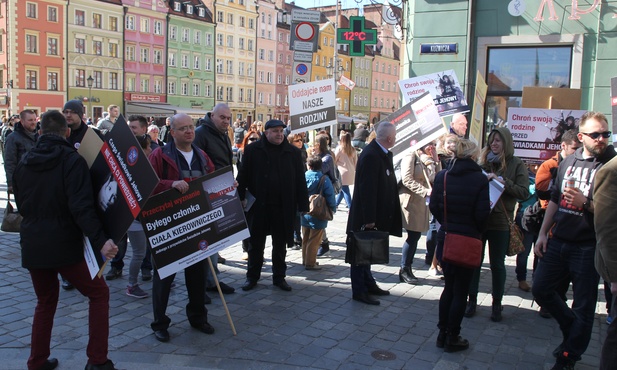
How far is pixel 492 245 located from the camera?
5.80 m

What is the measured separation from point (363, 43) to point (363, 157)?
12.2 metres

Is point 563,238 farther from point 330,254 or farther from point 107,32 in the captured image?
point 107,32

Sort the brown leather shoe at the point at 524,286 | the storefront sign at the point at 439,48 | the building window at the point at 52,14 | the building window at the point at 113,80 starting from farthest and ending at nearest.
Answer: the building window at the point at 113,80 → the building window at the point at 52,14 → the storefront sign at the point at 439,48 → the brown leather shoe at the point at 524,286

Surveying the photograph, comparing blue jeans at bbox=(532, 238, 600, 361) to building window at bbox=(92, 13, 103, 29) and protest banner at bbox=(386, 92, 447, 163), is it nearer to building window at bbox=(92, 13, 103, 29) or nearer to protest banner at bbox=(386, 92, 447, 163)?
protest banner at bbox=(386, 92, 447, 163)

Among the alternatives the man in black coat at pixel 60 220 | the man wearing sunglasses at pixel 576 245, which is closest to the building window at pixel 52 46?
the man in black coat at pixel 60 220

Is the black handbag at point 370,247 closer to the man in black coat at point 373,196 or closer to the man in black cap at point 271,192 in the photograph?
the man in black coat at point 373,196

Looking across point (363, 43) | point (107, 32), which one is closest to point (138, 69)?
point (107, 32)

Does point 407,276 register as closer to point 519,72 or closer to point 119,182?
point 119,182

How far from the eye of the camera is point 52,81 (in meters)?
A: 51.7

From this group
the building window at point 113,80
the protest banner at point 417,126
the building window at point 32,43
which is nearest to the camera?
the protest banner at point 417,126

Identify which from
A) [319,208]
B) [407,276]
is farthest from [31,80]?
[407,276]

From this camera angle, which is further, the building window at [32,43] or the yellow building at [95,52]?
the yellow building at [95,52]

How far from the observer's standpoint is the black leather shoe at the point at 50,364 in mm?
4312

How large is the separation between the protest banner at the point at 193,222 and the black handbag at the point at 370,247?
1.32 m
